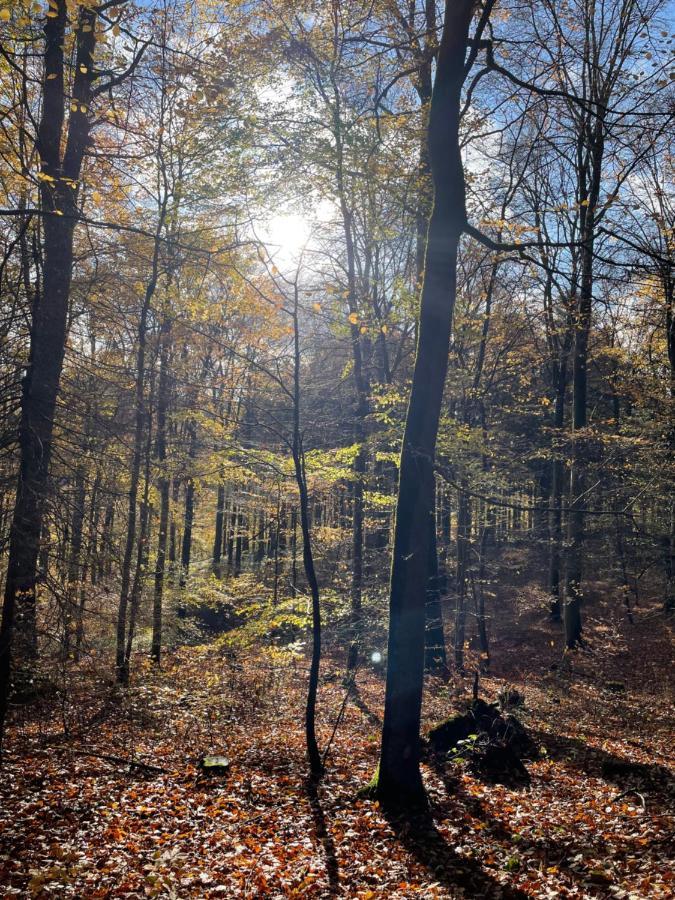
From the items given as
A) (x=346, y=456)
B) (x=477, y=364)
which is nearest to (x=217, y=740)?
(x=346, y=456)

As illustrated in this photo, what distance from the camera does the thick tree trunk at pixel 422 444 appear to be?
23.6 ft

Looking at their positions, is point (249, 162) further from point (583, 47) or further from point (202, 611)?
point (202, 611)

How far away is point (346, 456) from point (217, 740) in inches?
229

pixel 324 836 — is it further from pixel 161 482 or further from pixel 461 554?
pixel 161 482

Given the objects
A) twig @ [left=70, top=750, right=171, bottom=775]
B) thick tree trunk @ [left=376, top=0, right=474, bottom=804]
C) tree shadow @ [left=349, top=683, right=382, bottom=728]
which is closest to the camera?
thick tree trunk @ [left=376, top=0, right=474, bottom=804]

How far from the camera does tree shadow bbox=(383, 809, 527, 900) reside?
17.6 ft

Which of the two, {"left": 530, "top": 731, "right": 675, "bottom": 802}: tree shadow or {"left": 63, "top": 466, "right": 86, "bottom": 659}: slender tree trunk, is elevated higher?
{"left": 63, "top": 466, "right": 86, "bottom": 659}: slender tree trunk

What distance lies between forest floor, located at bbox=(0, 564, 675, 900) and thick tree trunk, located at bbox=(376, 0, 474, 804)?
86cm

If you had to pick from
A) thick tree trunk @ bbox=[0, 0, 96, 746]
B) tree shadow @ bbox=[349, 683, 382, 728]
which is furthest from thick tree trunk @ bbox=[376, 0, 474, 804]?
tree shadow @ bbox=[349, 683, 382, 728]

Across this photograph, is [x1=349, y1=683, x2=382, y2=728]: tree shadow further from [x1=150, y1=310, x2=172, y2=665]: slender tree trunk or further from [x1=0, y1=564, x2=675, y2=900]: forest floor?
[x1=150, y1=310, x2=172, y2=665]: slender tree trunk

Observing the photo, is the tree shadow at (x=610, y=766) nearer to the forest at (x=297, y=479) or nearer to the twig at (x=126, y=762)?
the forest at (x=297, y=479)

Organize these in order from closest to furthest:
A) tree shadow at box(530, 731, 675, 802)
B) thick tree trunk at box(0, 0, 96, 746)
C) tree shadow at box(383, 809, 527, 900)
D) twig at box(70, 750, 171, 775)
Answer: tree shadow at box(383, 809, 527, 900) → thick tree trunk at box(0, 0, 96, 746) → tree shadow at box(530, 731, 675, 802) → twig at box(70, 750, 171, 775)

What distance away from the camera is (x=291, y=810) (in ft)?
23.8

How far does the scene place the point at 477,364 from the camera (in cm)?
1800
